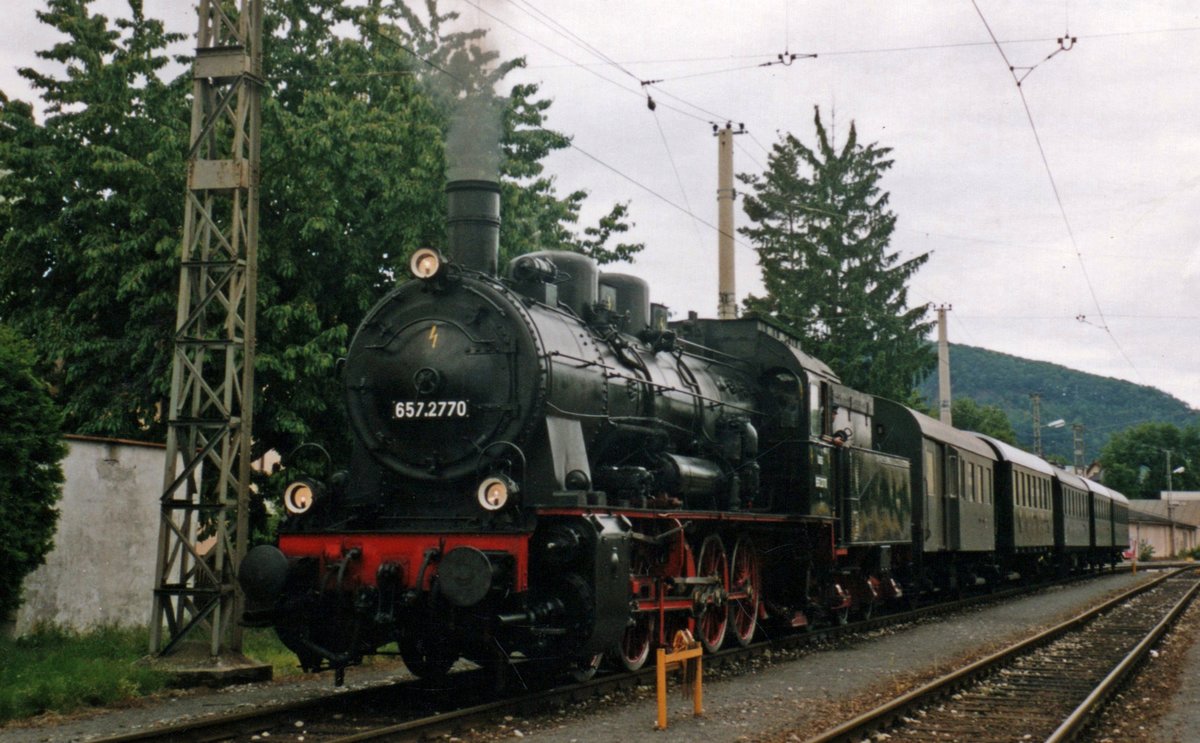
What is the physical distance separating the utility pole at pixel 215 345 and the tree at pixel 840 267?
24.8 meters

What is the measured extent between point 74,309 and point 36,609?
218 inches

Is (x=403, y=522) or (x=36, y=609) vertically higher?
(x=403, y=522)

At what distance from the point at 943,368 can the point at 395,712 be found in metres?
30.6

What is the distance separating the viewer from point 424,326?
932cm

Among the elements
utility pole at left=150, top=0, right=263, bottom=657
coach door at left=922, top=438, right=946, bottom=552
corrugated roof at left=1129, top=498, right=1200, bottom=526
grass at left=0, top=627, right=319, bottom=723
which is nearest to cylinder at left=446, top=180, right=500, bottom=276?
utility pole at left=150, top=0, right=263, bottom=657

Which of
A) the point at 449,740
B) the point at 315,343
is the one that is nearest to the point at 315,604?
the point at 449,740

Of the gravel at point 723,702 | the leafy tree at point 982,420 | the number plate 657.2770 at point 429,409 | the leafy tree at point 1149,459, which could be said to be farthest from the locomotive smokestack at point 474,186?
the leafy tree at point 1149,459

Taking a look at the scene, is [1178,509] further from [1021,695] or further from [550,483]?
[550,483]

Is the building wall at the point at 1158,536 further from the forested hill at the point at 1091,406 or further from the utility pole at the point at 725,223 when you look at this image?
the forested hill at the point at 1091,406

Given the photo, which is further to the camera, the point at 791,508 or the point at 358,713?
the point at 791,508

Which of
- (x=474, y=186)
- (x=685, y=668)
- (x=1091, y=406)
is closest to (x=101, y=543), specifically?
(x=474, y=186)

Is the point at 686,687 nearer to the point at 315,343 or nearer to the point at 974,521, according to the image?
the point at 315,343

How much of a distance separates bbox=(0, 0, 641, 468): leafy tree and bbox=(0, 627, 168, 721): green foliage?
4.24 meters

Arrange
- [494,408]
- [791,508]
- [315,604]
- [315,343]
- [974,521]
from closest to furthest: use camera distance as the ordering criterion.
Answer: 1. [315,604]
2. [494,408]
3. [791,508]
4. [315,343]
5. [974,521]
